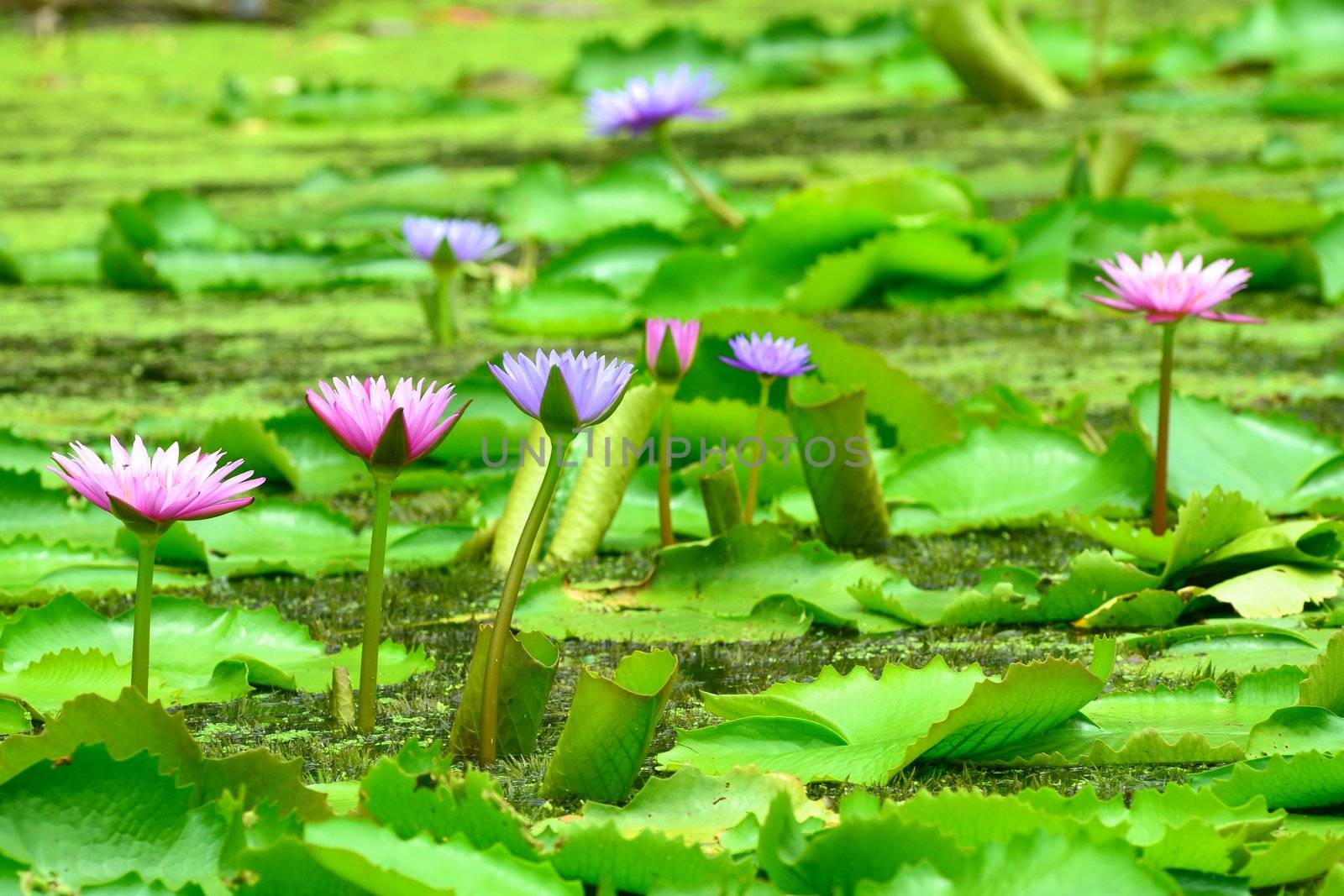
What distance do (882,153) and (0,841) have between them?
3070 mm

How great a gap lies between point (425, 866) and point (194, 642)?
0.47 metres

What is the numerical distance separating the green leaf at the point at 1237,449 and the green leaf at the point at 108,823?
882 mm

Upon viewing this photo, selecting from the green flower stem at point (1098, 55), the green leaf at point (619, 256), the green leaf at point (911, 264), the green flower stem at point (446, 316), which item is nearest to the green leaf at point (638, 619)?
the green flower stem at point (446, 316)

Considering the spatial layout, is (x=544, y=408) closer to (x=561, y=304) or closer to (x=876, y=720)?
(x=876, y=720)

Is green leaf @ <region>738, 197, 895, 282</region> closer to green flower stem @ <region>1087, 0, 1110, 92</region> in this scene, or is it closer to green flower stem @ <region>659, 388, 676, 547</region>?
green flower stem @ <region>659, 388, 676, 547</region>

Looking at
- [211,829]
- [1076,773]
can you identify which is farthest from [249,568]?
[1076,773]

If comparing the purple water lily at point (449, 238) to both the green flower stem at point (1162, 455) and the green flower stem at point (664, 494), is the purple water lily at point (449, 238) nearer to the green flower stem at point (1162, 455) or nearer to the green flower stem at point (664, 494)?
the green flower stem at point (664, 494)

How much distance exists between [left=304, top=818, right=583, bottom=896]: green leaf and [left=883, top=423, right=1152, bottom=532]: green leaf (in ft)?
2.45

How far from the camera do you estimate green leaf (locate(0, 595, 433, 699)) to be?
1114 millimetres

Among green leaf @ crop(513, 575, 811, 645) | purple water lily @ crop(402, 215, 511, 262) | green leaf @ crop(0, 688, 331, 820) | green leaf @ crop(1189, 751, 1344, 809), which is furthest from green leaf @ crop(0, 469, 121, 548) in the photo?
green leaf @ crop(1189, 751, 1344, 809)

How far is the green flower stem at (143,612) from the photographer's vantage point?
90cm

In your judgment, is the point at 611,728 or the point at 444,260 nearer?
the point at 611,728

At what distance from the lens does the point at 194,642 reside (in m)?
1.17

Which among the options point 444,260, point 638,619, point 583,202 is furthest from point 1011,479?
point 583,202
